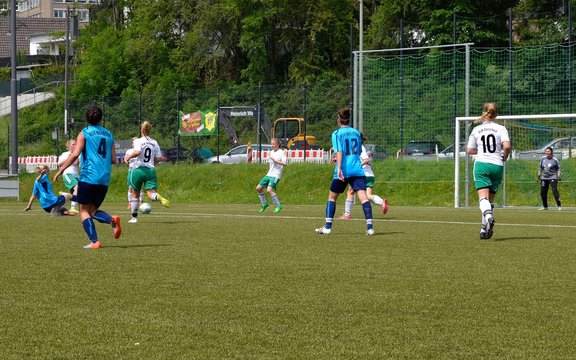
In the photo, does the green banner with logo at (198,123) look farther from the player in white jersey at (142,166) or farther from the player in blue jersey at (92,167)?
the player in blue jersey at (92,167)

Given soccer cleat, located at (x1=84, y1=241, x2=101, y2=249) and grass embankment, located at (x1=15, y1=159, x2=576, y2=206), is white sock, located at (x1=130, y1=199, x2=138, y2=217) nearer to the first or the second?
soccer cleat, located at (x1=84, y1=241, x2=101, y2=249)

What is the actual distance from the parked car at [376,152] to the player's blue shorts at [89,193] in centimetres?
2423

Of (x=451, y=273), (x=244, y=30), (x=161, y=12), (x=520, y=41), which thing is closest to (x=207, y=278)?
(x=451, y=273)

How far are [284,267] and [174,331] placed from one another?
13.5ft

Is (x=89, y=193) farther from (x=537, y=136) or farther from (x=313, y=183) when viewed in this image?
(x=313, y=183)

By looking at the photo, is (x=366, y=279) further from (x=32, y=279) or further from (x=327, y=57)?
(x=327, y=57)

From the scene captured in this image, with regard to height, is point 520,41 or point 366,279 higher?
point 520,41

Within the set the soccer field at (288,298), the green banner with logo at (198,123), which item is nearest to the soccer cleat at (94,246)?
the soccer field at (288,298)

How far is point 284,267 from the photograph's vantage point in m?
11.2

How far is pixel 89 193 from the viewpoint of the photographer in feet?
45.0

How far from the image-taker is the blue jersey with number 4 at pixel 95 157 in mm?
13680

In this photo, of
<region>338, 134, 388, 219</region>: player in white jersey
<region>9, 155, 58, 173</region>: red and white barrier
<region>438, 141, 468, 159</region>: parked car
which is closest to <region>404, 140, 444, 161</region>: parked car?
<region>438, 141, 468, 159</region>: parked car

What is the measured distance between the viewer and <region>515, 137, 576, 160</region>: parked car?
32.8 meters

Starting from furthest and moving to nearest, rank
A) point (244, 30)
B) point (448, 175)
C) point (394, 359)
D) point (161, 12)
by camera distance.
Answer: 1. point (161, 12)
2. point (244, 30)
3. point (448, 175)
4. point (394, 359)
